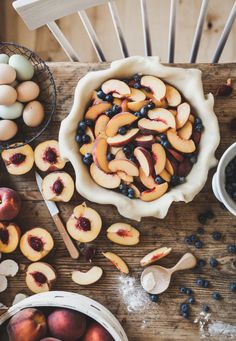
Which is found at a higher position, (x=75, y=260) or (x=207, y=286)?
(x=75, y=260)

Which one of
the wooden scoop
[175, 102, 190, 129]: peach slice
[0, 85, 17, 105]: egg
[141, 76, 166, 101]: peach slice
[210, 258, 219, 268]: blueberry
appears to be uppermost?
[0, 85, 17, 105]: egg

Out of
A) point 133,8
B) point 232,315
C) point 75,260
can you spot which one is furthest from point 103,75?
point 133,8

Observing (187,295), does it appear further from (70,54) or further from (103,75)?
(70,54)

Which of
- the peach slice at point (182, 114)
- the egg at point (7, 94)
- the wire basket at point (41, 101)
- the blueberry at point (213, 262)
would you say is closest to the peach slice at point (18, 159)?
the wire basket at point (41, 101)

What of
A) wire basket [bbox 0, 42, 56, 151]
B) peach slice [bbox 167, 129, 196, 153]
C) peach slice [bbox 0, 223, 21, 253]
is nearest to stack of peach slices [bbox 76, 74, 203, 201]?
peach slice [bbox 167, 129, 196, 153]

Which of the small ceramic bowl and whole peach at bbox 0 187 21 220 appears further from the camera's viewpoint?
whole peach at bbox 0 187 21 220

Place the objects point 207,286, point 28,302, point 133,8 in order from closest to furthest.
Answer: point 28,302
point 207,286
point 133,8

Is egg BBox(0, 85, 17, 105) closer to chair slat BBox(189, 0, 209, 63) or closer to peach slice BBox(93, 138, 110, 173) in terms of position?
peach slice BBox(93, 138, 110, 173)
